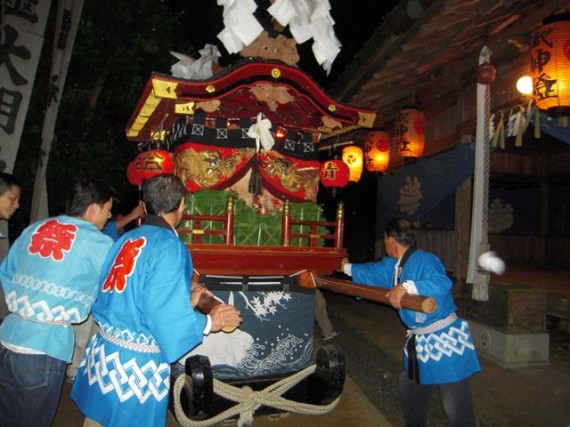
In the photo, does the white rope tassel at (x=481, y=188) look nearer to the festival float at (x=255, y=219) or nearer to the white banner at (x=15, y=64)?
the festival float at (x=255, y=219)

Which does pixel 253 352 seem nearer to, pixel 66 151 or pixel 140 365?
pixel 140 365

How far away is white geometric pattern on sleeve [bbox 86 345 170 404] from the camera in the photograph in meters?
2.30

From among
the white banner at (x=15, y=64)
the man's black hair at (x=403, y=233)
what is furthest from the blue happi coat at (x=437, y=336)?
the white banner at (x=15, y=64)

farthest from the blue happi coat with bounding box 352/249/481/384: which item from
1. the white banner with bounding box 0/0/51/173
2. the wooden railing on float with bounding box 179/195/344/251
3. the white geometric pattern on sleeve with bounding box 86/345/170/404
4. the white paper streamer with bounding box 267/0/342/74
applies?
the white banner with bounding box 0/0/51/173

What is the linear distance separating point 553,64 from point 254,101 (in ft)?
13.0

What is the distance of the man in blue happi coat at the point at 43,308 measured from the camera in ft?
8.04

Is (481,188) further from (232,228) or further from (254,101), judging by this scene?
(232,228)

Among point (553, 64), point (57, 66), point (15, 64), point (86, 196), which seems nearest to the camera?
point (86, 196)

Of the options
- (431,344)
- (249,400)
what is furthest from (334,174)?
(249,400)

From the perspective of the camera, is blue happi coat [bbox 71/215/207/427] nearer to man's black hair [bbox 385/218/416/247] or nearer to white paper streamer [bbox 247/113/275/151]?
man's black hair [bbox 385/218/416/247]

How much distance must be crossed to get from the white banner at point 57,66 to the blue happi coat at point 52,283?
634cm

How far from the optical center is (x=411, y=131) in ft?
29.1

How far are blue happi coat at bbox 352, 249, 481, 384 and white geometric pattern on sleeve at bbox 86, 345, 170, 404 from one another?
1.99 meters

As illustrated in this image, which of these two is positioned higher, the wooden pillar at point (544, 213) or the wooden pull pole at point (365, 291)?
the wooden pillar at point (544, 213)
